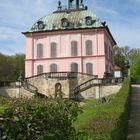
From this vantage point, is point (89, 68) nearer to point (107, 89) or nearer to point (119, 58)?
point (107, 89)

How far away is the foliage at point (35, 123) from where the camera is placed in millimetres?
6088

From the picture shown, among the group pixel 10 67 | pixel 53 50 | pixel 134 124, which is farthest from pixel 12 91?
pixel 10 67

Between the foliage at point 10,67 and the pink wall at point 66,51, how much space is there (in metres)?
25.0

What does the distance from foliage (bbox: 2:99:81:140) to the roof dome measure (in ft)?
144

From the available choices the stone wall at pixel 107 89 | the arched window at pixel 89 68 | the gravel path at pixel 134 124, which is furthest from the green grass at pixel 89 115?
the arched window at pixel 89 68

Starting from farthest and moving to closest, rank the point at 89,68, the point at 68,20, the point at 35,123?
the point at 68,20 < the point at 89,68 < the point at 35,123

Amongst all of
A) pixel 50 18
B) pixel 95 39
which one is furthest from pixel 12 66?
pixel 95 39

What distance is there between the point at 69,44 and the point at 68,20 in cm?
313

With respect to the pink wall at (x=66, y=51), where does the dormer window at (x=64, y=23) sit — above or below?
above

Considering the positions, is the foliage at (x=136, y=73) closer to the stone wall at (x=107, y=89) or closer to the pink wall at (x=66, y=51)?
the pink wall at (x=66, y=51)

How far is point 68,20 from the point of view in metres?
51.8

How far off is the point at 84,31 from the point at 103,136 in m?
42.5

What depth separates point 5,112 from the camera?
20.3ft

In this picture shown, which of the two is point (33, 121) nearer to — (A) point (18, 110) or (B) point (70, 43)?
(A) point (18, 110)
